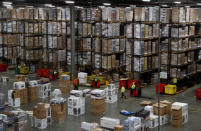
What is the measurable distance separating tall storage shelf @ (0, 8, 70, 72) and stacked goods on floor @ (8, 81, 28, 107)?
9.16 m

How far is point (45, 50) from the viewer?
94.8 feet

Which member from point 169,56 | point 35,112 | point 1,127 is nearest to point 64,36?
point 169,56

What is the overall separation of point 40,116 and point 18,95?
171 inches

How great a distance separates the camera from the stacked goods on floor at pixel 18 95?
18.5 meters

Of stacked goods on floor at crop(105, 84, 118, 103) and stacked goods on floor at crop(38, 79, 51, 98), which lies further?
stacked goods on floor at crop(38, 79, 51, 98)

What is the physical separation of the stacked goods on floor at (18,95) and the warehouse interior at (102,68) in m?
0.06

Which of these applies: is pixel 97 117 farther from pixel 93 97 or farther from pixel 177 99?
pixel 177 99

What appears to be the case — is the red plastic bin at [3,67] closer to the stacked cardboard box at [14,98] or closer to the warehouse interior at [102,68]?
the warehouse interior at [102,68]

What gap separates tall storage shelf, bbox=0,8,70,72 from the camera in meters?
28.0

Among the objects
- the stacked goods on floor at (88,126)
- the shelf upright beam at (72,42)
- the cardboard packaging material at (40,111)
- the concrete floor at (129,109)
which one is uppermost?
the shelf upright beam at (72,42)

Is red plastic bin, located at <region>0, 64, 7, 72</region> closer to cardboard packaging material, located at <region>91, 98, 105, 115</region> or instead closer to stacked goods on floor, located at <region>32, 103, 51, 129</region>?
cardboard packaging material, located at <region>91, 98, 105, 115</region>

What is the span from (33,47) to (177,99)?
14.7 m

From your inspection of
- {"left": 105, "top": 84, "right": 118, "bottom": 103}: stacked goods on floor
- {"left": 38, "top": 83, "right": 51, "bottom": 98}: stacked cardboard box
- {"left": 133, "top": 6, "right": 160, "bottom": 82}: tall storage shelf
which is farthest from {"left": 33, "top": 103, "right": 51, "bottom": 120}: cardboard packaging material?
{"left": 133, "top": 6, "right": 160, "bottom": 82}: tall storage shelf

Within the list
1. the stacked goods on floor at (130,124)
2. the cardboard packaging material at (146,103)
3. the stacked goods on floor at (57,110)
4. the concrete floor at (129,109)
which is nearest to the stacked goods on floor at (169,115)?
the concrete floor at (129,109)
